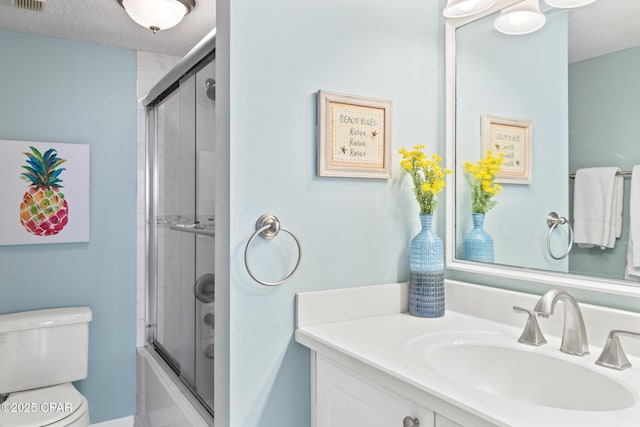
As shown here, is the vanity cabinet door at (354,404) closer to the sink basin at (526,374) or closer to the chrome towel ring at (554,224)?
the sink basin at (526,374)

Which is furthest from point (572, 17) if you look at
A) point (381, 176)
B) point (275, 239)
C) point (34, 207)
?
point (34, 207)

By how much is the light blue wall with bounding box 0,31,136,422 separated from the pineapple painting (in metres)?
0.09

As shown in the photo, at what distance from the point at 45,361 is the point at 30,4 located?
5.83 feet

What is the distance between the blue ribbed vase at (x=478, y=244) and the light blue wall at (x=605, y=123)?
1.01ft

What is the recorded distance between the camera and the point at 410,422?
1025 mm

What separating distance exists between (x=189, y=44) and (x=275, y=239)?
1.83m

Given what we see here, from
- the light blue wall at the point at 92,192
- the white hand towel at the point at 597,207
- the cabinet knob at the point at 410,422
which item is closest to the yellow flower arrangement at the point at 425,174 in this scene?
the white hand towel at the point at 597,207

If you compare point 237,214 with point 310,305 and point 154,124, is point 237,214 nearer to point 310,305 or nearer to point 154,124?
point 310,305

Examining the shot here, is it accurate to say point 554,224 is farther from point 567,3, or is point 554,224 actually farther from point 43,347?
point 43,347

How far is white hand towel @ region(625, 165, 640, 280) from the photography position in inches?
46.8

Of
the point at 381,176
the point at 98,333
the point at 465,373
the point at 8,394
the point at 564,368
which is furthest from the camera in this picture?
the point at 98,333

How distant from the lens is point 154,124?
9.04ft

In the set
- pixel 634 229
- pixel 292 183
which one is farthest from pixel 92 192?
pixel 634 229

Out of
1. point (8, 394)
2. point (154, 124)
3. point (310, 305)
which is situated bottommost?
point (8, 394)
